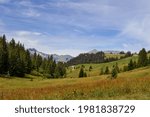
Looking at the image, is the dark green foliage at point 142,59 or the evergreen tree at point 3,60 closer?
the evergreen tree at point 3,60

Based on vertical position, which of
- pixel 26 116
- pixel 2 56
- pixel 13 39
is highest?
pixel 13 39

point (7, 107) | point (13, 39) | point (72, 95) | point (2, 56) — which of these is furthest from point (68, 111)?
point (13, 39)

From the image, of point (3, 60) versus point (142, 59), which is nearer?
point (3, 60)

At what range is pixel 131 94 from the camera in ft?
58.9

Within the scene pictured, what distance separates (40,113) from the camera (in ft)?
39.9

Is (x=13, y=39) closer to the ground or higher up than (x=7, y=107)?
higher up

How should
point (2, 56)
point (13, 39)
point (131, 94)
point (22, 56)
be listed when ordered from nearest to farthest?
point (131, 94)
point (2, 56)
point (22, 56)
point (13, 39)

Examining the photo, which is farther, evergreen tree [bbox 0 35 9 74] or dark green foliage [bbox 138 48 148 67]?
dark green foliage [bbox 138 48 148 67]

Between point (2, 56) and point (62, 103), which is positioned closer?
point (62, 103)

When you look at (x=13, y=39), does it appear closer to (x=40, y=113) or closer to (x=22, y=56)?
(x=22, y=56)

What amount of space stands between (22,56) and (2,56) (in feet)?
55.1

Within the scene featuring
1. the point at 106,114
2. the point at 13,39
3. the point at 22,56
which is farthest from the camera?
the point at 13,39

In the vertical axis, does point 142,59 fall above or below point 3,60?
above

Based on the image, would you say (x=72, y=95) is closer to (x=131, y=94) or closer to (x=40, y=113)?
(x=131, y=94)
